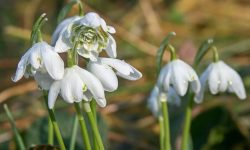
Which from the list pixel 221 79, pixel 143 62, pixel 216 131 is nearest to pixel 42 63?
pixel 221 79

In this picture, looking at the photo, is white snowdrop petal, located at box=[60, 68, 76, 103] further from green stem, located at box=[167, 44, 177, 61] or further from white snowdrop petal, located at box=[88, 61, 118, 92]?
green stem, located at box=[167, 44, 177, 61]

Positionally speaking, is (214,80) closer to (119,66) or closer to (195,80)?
(195,80)

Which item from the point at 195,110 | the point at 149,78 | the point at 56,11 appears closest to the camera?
the point at 195,110

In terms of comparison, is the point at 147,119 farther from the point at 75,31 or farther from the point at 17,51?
the point at 75,31

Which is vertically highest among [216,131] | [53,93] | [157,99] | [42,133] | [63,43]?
[63,43]

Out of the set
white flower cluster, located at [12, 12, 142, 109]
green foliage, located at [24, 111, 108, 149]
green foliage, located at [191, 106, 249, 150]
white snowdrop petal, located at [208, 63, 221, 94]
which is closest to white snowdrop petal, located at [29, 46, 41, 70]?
white flower cluster, located at [12, 12, 142, 109]

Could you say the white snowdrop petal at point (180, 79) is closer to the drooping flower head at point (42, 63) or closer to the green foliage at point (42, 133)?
the drooping flower head at point (42, 63)

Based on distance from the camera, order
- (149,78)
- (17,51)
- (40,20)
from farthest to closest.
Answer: (17,51) < (149,78) < (40,20)

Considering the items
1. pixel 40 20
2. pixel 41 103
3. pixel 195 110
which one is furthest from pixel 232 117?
pixel 40 20

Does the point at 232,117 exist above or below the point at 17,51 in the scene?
below
